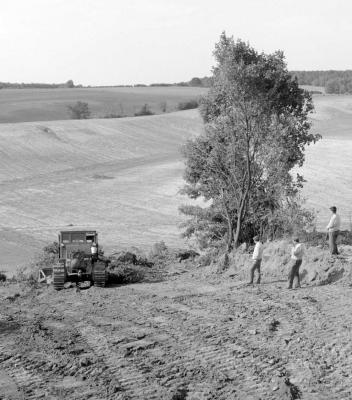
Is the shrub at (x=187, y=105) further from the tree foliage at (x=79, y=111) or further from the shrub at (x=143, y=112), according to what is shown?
the tree foliage at (x=79, y=111)

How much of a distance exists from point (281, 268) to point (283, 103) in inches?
331

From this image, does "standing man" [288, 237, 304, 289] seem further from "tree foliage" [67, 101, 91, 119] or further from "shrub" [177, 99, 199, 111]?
"shrub" [177, 99, 199, 111]

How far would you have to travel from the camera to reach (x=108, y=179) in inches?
2103

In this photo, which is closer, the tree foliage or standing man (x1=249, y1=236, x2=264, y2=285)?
standing man (x1=249, y1=236, x2=264, y2=285)

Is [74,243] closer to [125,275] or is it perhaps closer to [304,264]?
[125,275]

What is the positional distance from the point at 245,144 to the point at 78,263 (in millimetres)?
7146

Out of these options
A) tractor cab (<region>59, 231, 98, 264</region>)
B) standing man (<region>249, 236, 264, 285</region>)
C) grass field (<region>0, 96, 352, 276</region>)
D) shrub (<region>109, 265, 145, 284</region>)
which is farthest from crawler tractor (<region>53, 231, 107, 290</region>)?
grass field (<region>0, 96, 352, 276</region>)

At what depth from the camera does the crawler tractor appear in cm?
2278

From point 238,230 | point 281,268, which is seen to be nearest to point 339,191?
point 238,230

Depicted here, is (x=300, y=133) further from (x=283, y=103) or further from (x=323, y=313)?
(x=323, y=313)

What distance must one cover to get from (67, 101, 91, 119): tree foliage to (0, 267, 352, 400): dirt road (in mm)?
74937

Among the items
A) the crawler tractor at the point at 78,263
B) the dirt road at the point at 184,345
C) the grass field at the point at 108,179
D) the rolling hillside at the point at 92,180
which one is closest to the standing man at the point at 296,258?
the dirt road at the point at 184,345

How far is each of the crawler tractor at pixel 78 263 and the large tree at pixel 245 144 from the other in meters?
5.31

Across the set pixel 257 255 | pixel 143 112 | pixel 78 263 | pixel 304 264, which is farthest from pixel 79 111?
pixel 257 255
